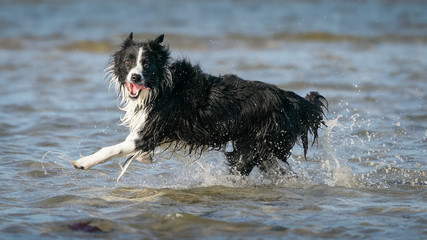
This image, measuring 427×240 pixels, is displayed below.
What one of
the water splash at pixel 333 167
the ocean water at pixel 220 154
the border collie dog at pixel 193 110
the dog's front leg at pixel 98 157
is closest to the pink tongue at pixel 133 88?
the border collie dog at pixel 193 110

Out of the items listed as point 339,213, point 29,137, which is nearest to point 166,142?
point 339,213

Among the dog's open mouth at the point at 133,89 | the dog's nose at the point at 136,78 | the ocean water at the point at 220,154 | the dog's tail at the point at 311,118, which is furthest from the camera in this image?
the dog's tail at the point at 311,118

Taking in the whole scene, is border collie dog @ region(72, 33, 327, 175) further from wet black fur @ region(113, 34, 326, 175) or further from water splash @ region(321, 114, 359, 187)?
water splash @ region(321, 114, 359, 187)

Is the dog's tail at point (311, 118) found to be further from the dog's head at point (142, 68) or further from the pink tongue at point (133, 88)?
the pink tongue at point (133, 88)

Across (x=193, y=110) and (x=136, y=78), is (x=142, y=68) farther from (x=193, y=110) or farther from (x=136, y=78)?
(x=193, y=110)

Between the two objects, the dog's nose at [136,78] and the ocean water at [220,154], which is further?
the dog's nose at [136,78]

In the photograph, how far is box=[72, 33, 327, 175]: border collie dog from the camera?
19.0 feet

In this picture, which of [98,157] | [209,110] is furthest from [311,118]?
[98,157]

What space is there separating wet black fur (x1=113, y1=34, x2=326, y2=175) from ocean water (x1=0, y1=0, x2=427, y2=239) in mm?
455

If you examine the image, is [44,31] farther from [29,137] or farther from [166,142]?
[166,142]

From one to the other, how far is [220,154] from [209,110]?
166 cm

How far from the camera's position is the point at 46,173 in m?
6.54

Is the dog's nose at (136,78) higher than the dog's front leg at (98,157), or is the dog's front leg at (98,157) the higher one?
the dog's nose at (136,78)

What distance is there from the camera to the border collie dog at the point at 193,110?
5801mm
